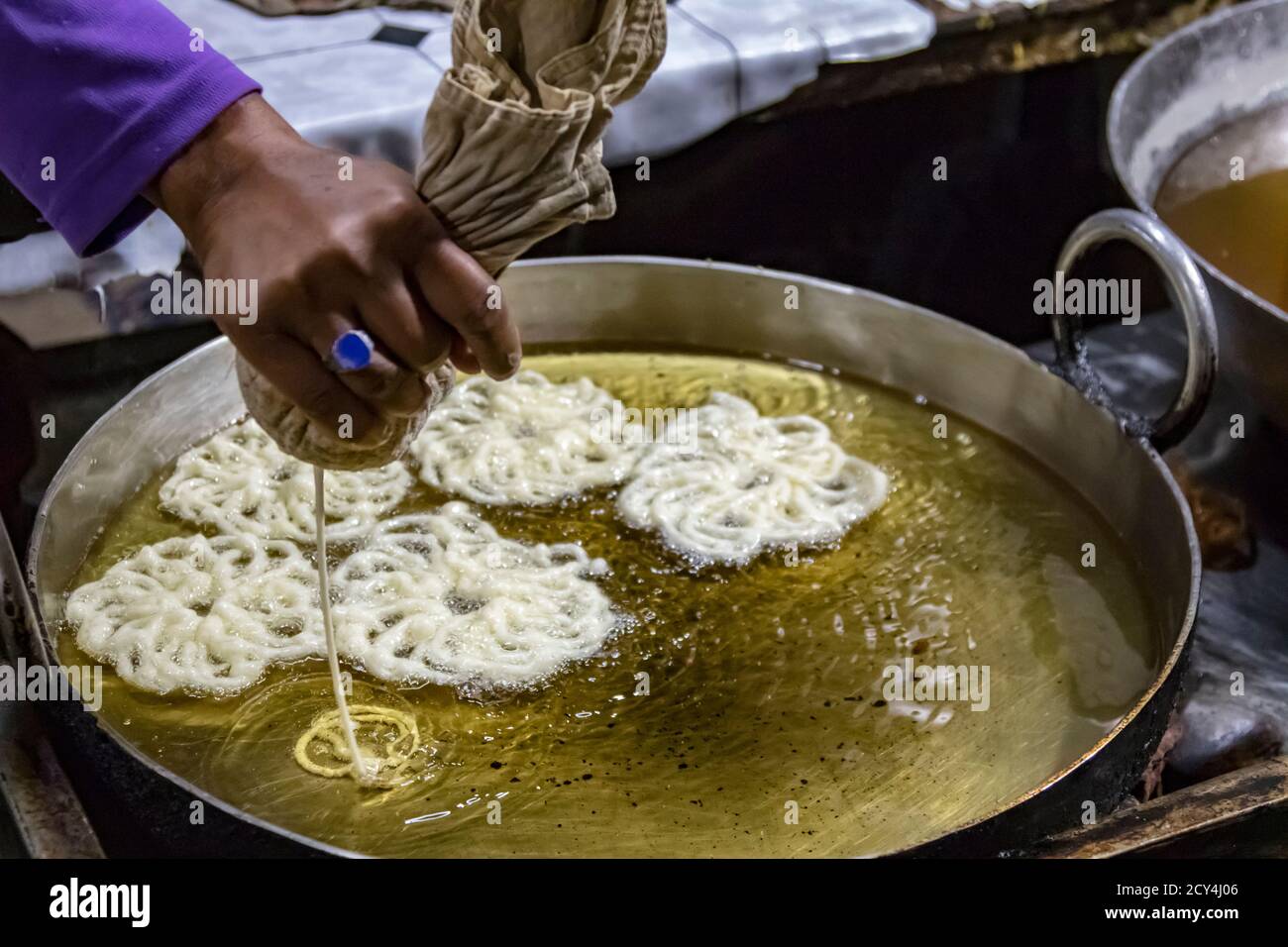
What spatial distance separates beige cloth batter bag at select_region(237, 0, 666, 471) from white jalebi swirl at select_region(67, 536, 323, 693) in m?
0.66

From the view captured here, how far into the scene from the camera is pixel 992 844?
5.11 ft

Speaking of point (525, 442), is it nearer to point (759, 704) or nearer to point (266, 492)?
point (266, 492)

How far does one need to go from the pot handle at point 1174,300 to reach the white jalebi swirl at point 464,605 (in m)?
0.95

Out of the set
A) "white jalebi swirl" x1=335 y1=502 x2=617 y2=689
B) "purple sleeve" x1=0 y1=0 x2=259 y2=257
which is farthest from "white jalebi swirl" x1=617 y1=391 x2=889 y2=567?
"purple sleeve" x1=0 y1=0 x2=259 y2=257

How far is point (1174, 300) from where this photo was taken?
6.91 feet

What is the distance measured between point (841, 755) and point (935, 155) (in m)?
2.35

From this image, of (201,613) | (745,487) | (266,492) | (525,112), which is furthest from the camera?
(745,487)

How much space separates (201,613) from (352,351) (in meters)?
0.87

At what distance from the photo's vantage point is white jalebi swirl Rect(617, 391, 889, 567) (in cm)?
236

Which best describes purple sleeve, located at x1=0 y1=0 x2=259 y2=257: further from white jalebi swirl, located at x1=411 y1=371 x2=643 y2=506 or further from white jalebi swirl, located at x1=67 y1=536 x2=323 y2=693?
white jalebi swirl, located at x1=411 y1=371 x2=643 y2=506

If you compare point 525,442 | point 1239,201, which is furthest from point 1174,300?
point 525,442

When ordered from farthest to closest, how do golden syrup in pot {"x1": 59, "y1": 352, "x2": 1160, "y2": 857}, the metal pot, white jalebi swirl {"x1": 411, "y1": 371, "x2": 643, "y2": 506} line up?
the metal pot → white jalebi swirl {"x1": 411, "y1": 371, "x2": 643, "y2": 506} → golden syrup in pot {"x1": 59, "y1": 352, "x2": 1160, "y2": 857}
